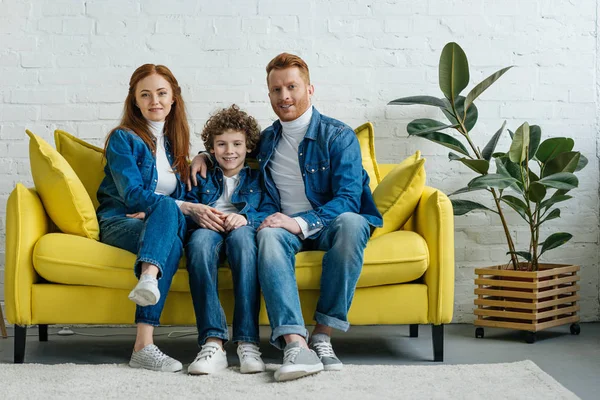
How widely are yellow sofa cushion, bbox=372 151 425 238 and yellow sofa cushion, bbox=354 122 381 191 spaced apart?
329 mm

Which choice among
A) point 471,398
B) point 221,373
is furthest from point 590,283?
point 221,373

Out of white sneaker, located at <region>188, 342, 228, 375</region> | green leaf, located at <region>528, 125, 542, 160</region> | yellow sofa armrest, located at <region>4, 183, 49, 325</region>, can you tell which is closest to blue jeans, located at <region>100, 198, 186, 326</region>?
white sneaker, located at <region>188, 342, 228, 375</region>

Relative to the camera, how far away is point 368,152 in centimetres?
323

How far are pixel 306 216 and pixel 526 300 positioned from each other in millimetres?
1112

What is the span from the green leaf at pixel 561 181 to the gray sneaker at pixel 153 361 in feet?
5.25

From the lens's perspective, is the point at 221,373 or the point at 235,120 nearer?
the point at 221,373

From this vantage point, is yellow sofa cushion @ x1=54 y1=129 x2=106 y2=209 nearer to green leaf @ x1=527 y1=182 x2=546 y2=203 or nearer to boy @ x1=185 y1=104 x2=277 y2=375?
boy @ x1=185 y1=104 x2=277 y2=375

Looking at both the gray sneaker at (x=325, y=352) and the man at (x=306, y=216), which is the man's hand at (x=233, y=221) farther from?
the gray sneaker at (x=325, y=352)

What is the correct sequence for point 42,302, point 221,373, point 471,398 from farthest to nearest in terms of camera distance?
point 42,302 < point 221,373 < point 471,398

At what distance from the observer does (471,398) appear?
2123 millimetres

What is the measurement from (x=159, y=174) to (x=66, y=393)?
971 millimetres

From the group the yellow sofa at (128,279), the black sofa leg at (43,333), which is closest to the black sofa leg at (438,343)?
the yellow sofa at (128,279)

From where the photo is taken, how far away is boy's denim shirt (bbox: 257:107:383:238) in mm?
2766

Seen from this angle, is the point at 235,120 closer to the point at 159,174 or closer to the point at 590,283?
the point at 159,174
